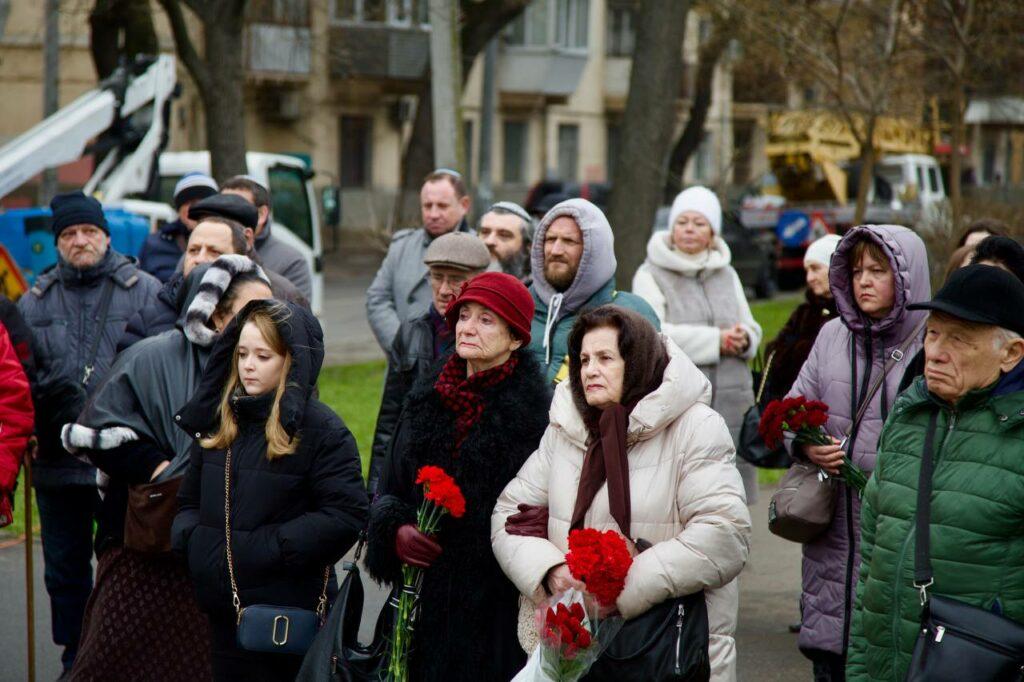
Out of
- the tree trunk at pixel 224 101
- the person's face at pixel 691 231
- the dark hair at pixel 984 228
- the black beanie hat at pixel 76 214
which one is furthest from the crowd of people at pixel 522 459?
the tree trunk at pixel 224 101

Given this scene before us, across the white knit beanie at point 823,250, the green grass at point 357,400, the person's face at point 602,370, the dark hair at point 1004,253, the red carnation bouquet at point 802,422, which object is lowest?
the green grass at point 357,400

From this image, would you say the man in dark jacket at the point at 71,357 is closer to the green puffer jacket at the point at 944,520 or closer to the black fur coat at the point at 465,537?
the black fur coat at the point at 465,537

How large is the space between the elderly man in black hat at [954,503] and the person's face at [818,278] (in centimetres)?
263

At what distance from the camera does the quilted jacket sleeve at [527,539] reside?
4277 mm

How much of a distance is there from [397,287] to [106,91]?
7.58 m

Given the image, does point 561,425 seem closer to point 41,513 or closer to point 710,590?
point 710,590

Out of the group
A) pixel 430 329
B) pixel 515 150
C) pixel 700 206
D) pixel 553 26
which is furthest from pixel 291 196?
pixel 553 26

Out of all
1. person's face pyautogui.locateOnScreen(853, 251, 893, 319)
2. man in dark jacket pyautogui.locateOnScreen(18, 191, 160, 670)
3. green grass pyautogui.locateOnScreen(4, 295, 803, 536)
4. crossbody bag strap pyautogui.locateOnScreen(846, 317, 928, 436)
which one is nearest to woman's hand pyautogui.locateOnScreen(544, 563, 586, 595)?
crossbody bag strap pyautogui.locateOnScreen(846, 317, 928, 436)

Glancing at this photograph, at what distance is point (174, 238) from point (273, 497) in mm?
4347

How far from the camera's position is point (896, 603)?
3.94 meters

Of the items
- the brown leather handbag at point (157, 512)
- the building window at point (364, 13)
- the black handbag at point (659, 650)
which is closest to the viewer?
the black handbag at point (659, 650)

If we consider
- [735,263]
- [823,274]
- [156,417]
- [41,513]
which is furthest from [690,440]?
[735,263]

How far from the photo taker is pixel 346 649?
4426mm

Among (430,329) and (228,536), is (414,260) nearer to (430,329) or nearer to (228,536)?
(430,329)
